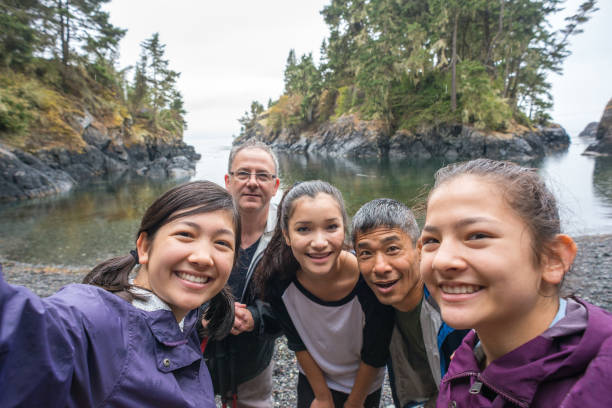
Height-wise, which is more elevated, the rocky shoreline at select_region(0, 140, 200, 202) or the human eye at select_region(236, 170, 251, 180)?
the rocky shoreline at select_region(0, 140, 200, 202)

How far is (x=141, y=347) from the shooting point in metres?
1.17

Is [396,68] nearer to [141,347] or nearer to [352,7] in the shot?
Answer: [352,7]

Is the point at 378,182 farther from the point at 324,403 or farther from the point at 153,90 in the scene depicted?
the point at 153,90

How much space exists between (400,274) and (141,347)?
1.46m

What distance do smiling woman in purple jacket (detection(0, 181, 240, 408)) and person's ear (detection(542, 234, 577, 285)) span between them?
4.57ft

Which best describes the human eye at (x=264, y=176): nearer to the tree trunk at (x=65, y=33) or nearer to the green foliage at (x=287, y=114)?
the tree trunk at (x=65, y=33)

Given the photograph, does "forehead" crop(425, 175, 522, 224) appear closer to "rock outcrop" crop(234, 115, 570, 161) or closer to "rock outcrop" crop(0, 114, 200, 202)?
"rock outcrop" crop(234, 115, 570, 161)

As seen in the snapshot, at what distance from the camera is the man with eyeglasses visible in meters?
2.32

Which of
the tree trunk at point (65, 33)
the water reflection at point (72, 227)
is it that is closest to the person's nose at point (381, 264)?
the water reflection at point (72, 227)

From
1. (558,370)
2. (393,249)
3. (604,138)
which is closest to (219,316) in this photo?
(393,249)

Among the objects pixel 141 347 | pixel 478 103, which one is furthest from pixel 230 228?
pixel 478 103

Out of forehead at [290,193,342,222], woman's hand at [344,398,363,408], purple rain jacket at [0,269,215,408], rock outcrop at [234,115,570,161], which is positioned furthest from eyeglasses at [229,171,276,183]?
rock outcrop at [234,115,570,161]

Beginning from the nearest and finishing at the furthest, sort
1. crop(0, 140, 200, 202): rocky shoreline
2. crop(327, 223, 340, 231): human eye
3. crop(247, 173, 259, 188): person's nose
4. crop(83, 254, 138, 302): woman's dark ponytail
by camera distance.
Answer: crop(83, 254, 138, 302): woman's dark ponytail → crop(327, 223, 340, 231): human eye → crop(247, 173, 259, 188): person's nose → crop(0, 140, 200, 202): rocky shoreline

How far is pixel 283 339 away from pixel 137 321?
3.40 m
